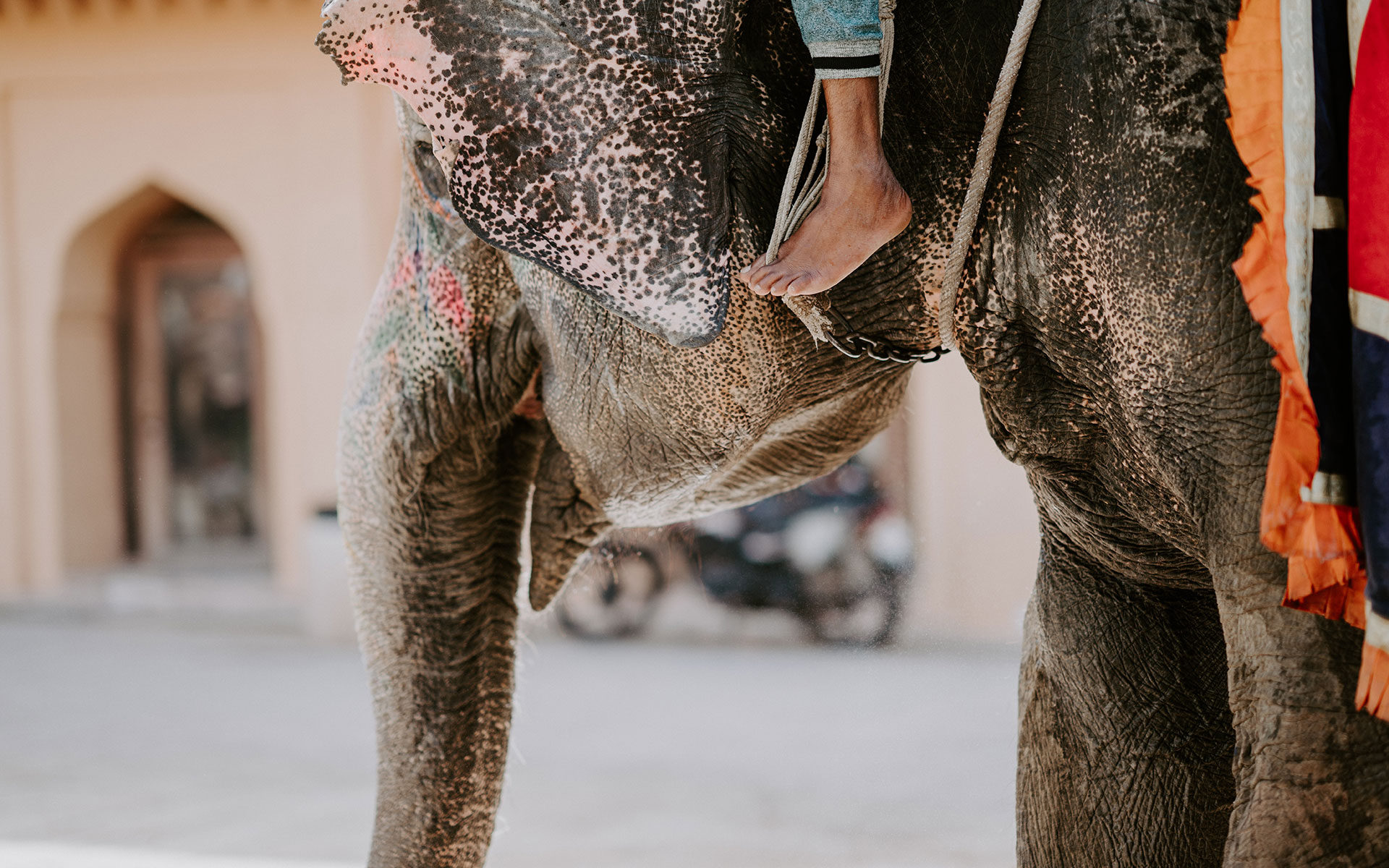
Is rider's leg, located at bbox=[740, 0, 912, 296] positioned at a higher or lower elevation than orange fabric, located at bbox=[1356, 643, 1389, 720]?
higher

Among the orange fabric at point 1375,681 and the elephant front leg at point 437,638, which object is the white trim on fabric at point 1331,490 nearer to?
the orange fabric at point 1375,681

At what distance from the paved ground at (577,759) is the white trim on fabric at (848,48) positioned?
761 mm

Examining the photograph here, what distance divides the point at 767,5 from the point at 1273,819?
495 mm

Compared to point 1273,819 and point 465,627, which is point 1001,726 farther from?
point 1273,819

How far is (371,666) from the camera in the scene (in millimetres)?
1236

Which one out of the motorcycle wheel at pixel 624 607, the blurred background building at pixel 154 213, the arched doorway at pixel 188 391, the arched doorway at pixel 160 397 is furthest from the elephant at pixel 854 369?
the arched doorway at pixel 188 391

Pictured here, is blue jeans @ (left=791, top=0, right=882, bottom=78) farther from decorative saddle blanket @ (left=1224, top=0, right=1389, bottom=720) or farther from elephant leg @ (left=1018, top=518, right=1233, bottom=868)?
elephant leg @ (left=1018, top=518, right=1233, bottom=868)

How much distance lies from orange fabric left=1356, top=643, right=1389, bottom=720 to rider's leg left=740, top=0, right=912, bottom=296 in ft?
0.99

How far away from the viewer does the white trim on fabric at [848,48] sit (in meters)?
0.72

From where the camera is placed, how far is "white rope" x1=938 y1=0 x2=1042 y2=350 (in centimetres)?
70

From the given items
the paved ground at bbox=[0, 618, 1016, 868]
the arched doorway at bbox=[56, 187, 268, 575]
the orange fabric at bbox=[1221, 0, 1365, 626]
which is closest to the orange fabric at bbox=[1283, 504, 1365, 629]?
the orange fabric at bbox=[1221, 0, 1365, 626]

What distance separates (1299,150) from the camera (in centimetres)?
59

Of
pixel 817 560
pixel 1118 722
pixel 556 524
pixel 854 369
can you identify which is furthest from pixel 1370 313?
pixel 817 560

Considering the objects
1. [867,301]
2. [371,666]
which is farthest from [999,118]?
[371,666]
